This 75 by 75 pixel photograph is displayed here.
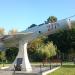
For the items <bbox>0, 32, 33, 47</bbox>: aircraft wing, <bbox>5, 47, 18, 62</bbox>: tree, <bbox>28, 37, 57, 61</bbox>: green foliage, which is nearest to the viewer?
<bbox>0, 32, 33, 47</bbox>: aircraft wing

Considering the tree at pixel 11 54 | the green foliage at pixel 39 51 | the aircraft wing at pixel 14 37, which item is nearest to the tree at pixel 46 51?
the green foliage at pixel 39 51

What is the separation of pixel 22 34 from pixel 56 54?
48.5m

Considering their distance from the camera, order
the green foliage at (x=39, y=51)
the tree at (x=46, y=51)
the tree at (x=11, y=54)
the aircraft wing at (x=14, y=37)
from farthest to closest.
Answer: the tree at (x=11, y=54), the green foliage at (x=39, y=51), the tree at (x=46, y=51), the aircraft wing at (x=14, y=37)

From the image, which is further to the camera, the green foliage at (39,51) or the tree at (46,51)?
the green foliage at (39,51)

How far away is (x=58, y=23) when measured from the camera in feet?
112

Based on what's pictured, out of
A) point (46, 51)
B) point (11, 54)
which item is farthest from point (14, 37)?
point (11, 54)

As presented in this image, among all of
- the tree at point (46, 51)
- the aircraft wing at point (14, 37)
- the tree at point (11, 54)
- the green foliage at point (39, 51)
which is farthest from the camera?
the tree at point (11, 54)

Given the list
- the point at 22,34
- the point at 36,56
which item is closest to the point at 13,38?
the point at 22,34

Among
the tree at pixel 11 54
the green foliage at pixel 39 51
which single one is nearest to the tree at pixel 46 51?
the green foliage at pixel 39 51

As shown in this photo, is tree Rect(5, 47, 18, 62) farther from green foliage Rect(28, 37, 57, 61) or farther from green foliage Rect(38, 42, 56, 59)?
green foliage Rect(38, 42, 56, 59)

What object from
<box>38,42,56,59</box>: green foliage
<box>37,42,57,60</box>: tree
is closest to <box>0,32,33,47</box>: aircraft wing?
<box>37,42,57,60</box>: tree

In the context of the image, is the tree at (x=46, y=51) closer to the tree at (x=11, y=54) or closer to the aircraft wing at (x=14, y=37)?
the tree at (x=11, y=54)

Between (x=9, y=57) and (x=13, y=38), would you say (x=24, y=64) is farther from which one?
(x=9, y=57)

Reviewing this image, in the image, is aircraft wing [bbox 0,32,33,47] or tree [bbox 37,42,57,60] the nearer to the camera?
aircraft wing [bbox 0,32,33,47]
